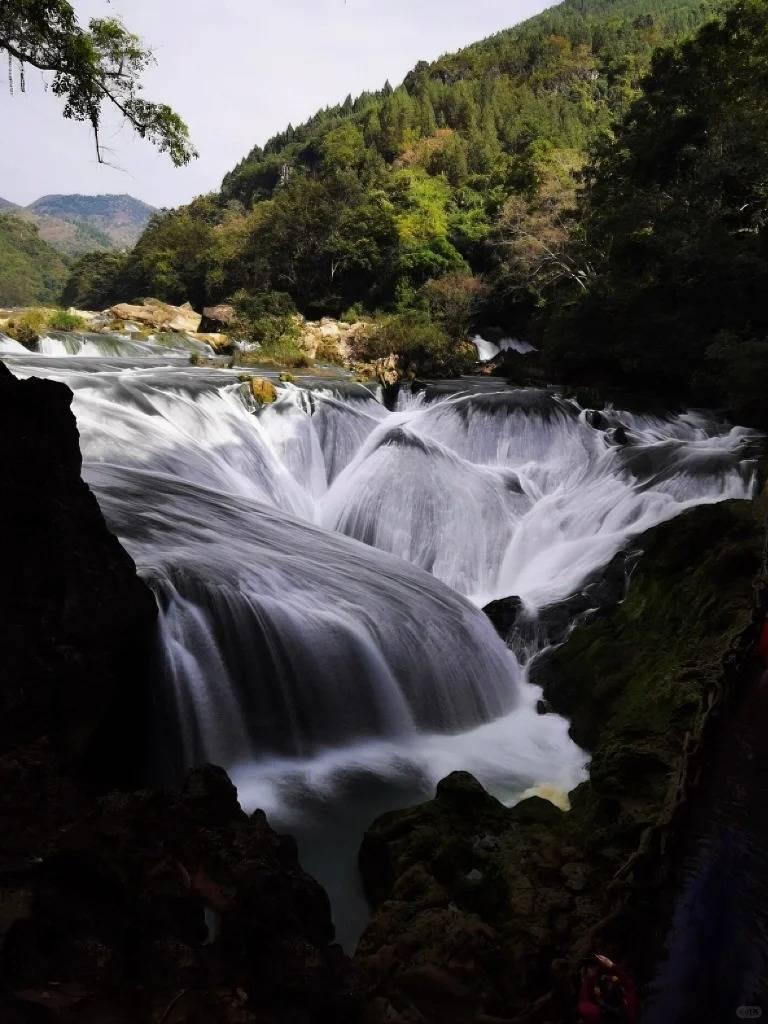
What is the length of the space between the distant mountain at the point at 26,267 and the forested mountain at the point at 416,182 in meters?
27.9

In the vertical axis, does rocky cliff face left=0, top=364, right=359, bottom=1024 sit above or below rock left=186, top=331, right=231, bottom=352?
below

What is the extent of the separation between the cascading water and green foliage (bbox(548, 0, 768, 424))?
1.90 m

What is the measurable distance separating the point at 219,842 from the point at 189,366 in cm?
1918

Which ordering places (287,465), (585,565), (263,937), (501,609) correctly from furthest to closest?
(287,465)
(585,565)
(501,609)
(263,937)

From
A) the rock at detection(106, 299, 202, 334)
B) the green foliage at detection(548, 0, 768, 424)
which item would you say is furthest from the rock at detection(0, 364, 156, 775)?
the rock at detection(106, 299, 202, 334)

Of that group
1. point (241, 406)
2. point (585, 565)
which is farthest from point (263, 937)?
point (241, 406)

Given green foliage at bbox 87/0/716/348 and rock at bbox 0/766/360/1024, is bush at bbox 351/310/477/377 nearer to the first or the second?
green foliage at bbox 87/0/716/348

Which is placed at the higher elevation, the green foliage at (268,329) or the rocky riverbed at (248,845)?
the green foliage at (268,329)

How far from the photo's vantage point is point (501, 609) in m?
7.94

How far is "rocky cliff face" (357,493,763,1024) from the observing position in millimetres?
2096

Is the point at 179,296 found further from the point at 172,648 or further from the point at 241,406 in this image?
the point at 172,648

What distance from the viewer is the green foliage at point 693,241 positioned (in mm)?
13703

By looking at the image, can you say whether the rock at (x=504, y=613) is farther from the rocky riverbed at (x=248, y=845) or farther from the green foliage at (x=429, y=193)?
the green foliage at (x=429, y=193)

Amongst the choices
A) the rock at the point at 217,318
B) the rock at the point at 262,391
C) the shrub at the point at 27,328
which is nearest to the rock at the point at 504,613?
the rock at the point at 262,391
